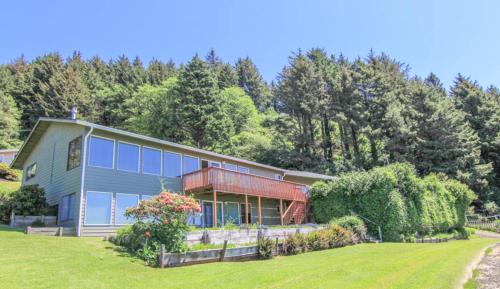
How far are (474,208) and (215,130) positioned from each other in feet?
91.7

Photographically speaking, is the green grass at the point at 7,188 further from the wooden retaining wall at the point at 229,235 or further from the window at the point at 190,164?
the wooden retaining wall at the point at 229,235

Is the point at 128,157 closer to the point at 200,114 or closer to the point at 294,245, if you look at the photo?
the point at 294,245

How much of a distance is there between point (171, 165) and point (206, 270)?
10844 mm

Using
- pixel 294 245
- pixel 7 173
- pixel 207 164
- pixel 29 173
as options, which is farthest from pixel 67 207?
pixel 7 173

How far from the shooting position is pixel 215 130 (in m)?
40.0

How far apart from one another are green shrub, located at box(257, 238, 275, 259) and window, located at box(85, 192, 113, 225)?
7620 mm

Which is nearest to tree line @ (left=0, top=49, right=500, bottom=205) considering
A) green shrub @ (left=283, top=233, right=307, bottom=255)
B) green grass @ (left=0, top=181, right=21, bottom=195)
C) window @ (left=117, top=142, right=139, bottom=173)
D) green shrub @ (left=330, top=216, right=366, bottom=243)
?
green grass @ (left=0, top=181, right=21, bottom=195)

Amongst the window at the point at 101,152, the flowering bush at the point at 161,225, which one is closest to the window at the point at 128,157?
the window at the point at 101,152

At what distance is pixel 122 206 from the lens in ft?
57.0

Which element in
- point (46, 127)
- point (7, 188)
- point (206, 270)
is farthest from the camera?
point (7, 188)

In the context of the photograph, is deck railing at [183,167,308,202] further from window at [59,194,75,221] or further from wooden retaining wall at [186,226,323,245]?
window at [59,194,75,221]

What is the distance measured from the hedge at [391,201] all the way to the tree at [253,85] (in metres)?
41.5

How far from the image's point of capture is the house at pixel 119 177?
1659 cm

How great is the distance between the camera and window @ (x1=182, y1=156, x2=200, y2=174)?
69.6 feet
